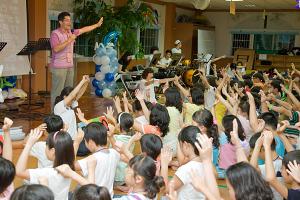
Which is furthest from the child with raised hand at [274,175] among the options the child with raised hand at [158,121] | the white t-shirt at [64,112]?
the white t-shirt at [64,112]

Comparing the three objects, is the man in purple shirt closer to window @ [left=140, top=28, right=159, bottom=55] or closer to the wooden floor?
the wooden floor

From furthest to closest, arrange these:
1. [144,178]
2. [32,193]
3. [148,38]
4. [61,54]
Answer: [148,38] < [61,54] < [144,178] < [32,193]

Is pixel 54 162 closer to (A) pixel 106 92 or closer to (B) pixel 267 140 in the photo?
(B) pixel 267 140

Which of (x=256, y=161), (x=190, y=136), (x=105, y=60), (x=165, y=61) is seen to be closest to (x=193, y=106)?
(x=190, y=136)

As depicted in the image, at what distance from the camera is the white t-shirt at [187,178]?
231 cm

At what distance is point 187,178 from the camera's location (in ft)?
7.61

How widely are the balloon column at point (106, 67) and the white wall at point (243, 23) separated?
7.91m

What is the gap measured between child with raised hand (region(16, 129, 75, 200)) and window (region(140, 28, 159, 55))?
970 centimetres

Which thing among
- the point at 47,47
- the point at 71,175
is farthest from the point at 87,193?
the point at 47,47

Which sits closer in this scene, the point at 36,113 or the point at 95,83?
the point at 36,113

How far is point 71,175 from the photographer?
6.42ft

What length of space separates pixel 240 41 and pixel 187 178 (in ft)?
43.6

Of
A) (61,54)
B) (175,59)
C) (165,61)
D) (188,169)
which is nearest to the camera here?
(188,169)

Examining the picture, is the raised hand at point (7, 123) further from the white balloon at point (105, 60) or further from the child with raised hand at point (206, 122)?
the white balloon at point (105, 60)
